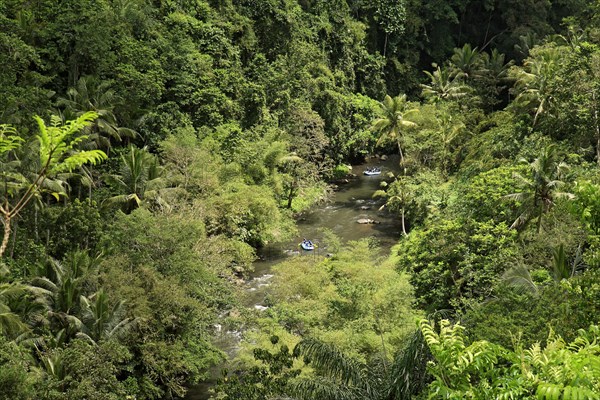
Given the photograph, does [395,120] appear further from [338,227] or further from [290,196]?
[338,227]

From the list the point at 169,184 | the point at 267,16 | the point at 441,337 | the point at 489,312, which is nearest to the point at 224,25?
the point at 267,16

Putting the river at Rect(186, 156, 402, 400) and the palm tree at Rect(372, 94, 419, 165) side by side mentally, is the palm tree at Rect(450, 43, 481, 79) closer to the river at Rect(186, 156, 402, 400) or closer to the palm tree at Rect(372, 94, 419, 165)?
the river at Rect(186, 156, 402, 400)

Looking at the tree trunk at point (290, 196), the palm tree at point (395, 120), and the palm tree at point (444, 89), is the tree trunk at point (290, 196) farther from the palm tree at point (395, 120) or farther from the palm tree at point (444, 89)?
the palm tree at point (444, 89)

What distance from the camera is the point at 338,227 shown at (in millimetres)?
38344

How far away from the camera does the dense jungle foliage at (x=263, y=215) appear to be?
13539 millimetres

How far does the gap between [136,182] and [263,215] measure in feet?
27.9

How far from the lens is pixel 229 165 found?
114 ft

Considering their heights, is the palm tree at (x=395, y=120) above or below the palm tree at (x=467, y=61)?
below

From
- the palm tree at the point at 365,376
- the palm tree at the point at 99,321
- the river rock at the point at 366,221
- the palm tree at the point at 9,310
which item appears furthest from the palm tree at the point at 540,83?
the palm tree at the point at 9,310

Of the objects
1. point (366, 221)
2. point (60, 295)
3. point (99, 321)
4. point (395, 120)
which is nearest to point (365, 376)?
point (99, 321)

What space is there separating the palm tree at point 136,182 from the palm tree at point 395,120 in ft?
64.1

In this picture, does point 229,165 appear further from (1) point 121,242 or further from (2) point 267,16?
(2) point 267,16

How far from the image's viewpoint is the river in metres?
29.8

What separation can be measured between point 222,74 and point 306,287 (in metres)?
20.8
